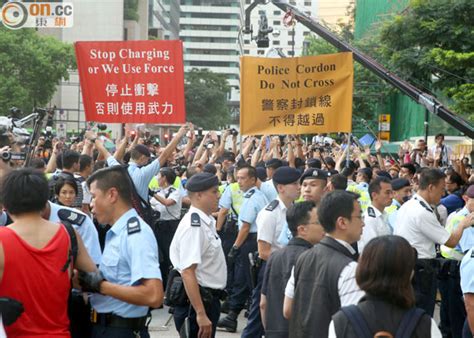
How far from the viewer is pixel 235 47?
19200cm

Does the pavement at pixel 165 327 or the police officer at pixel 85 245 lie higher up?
the police officer at pixel 85 245

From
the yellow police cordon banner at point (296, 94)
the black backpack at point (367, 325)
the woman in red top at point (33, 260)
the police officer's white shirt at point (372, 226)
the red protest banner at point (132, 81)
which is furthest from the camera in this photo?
the yellow police cordon banner at point (296, 94)

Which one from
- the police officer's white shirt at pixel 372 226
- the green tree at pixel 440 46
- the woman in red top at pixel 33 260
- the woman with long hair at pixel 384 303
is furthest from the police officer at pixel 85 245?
the green tree at pixel 440 46

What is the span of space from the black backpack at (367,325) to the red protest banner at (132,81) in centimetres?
833

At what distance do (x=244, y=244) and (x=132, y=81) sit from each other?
9.75 ft

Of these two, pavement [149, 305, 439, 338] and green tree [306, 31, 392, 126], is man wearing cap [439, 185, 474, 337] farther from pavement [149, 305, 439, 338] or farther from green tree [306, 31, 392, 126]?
green tree [306, 31, 392, 126]

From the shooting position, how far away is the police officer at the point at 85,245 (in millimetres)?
5225

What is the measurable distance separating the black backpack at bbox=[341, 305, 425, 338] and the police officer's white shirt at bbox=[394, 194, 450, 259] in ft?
15.3

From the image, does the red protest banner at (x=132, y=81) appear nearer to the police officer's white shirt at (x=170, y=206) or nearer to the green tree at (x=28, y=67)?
the police officer's white shirt at (x=170, y=206)

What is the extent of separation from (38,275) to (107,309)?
2.28 ft

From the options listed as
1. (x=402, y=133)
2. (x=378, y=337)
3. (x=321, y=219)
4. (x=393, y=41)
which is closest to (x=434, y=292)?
(x=321, y=219)

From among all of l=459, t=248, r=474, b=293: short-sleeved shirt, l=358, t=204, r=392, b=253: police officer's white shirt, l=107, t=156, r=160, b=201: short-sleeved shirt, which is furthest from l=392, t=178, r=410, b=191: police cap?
l=459, t=248, r=474, b=293: short-sleeved shirt

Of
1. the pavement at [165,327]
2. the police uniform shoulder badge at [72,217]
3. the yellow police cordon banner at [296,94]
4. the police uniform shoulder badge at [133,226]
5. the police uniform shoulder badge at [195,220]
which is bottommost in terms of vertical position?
the pavement at [165,327]

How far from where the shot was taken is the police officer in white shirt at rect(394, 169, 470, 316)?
858 cm
